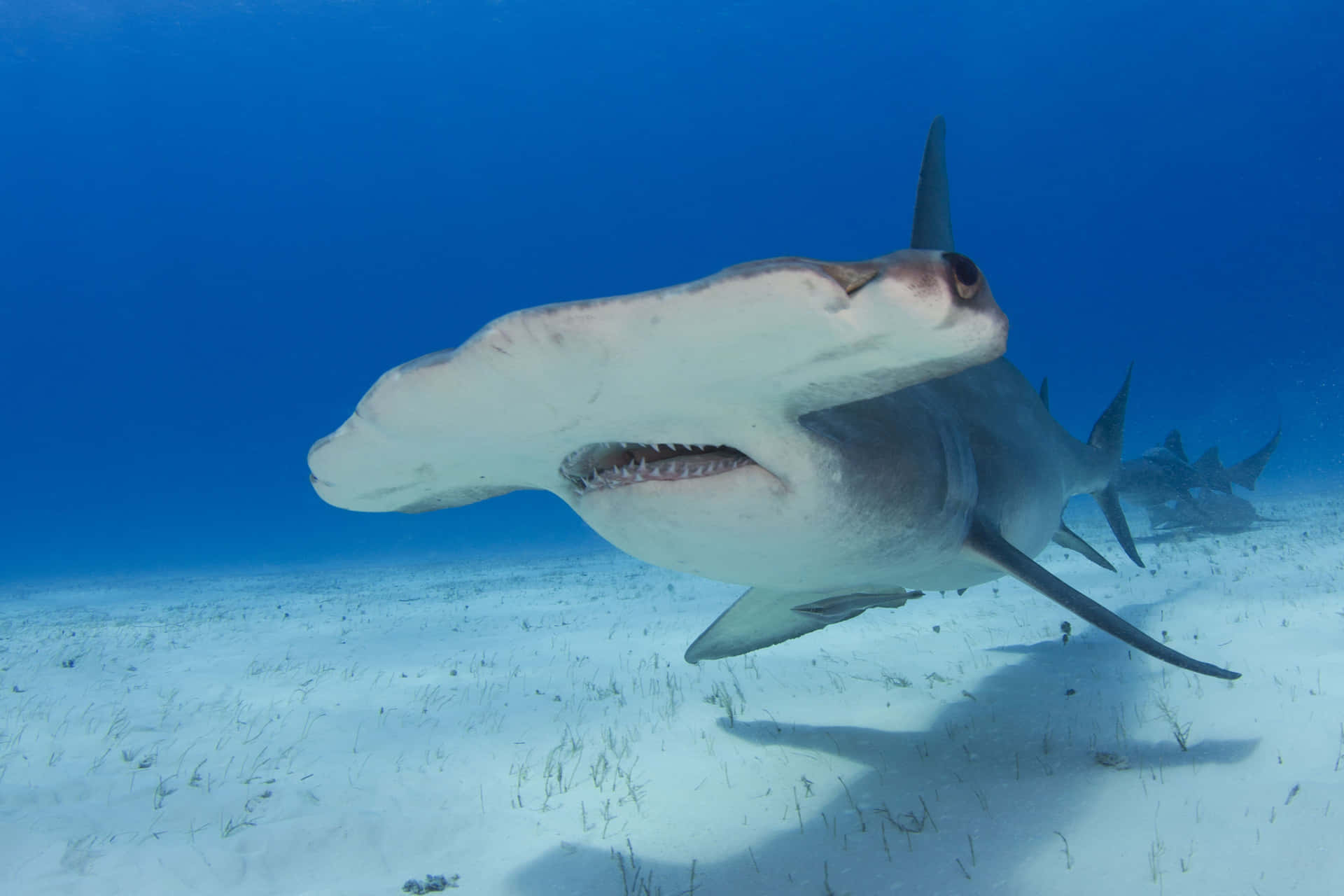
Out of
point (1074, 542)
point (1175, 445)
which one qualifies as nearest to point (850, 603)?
point (1074, 542)

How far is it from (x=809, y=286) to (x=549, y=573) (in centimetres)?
1681

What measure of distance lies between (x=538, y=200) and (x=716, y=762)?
116m

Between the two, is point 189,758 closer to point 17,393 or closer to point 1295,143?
point 1295,143

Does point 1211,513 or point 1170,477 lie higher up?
point 1170,477

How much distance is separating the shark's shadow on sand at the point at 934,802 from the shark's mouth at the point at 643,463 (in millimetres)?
1613

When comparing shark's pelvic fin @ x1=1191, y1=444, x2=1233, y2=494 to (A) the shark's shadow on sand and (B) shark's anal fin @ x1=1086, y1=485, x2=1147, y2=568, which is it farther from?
(A) the shark's shadow on sand

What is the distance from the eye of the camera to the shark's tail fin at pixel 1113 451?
6258 mm

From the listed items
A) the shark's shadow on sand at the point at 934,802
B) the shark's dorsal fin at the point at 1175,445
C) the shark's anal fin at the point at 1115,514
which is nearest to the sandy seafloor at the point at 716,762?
the shark's shadow on sand at the point at 934,802

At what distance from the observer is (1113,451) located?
6.25m

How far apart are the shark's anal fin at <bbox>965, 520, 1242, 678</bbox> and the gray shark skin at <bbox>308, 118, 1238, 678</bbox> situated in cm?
1

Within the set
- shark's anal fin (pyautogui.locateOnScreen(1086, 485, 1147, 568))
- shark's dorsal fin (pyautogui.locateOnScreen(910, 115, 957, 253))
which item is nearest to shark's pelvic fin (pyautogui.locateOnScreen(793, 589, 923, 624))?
shark's dorsal fin (pyautogui.locateOnScreen(910, 115, 957, 253))

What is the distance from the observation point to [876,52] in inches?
Result: 3142

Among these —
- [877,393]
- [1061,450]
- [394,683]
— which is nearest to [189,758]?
[394,683]

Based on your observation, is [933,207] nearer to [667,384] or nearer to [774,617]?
[774,617]
